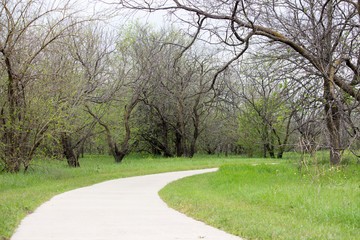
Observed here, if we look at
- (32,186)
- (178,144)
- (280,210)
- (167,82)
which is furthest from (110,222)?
(178,144)

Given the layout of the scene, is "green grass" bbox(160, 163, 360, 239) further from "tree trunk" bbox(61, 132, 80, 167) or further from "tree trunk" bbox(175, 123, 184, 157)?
"tree trunk" bbox(175, 123, 184, 157)

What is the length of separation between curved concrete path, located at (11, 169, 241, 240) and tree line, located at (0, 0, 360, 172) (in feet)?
15.9

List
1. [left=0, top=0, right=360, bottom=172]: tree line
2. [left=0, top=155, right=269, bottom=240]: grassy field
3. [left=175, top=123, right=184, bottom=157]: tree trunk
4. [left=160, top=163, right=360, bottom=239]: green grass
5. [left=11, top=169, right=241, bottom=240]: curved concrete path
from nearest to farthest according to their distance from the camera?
[left=11, top=169, right=241, bottom=240]: curved concrete path → [left=160, top=163, right=360, bottom=239]: green grass → [left=0, top=155, right=269, bottom=240]: grassy field → [left=0, top=0, right=360, bottom=172]: tree line → [left=175, top=123, right=184, bottom=157]: tree trunk

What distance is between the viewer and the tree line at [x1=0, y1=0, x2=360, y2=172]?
12.5m

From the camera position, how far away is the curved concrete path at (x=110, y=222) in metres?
5.49

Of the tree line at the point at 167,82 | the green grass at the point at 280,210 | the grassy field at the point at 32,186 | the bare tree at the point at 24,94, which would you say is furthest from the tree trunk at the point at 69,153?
the green grass at the point at 280,210

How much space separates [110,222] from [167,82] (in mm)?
24869

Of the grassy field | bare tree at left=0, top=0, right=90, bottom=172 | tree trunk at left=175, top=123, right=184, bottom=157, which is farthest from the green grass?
tree trunk at left=175, top=123, right=184, bottom=157

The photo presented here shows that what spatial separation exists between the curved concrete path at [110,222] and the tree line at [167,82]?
4841 millimetres

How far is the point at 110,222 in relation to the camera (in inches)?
256

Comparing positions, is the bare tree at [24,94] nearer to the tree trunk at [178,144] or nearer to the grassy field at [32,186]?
the grassy field at [32,186]

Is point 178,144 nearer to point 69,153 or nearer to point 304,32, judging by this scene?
point 69,153

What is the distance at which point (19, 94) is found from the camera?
15680mm

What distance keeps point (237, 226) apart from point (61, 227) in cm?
291
